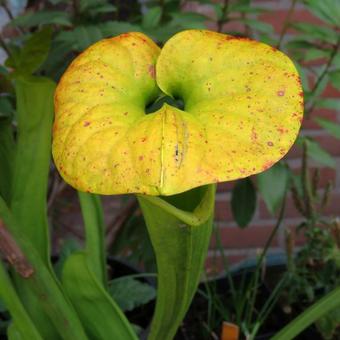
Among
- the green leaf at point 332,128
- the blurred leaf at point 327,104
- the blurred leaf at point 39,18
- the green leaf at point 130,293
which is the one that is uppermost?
the blurred leaf at point 39,18

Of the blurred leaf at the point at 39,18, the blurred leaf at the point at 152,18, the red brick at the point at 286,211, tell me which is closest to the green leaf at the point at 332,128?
the blurred leaf at the point at 152,18

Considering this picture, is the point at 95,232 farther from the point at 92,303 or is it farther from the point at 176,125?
the point at 176,125

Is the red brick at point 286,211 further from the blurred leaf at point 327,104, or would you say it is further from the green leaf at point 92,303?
the green leaf at point 92,303

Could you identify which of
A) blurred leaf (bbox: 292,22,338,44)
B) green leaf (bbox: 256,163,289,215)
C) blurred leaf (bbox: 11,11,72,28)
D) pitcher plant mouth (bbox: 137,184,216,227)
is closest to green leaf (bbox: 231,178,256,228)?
green leaf (bbox: 256,163,289,215)

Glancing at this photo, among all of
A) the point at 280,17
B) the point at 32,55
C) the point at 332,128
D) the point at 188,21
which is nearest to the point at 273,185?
the point at 332,128

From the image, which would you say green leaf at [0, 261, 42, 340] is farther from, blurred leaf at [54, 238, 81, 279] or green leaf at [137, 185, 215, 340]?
blurred leaf at [54, 238, 81, 279]

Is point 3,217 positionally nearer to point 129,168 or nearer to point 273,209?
point 129,168

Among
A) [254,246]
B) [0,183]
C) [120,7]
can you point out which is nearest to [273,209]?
[0,183]
